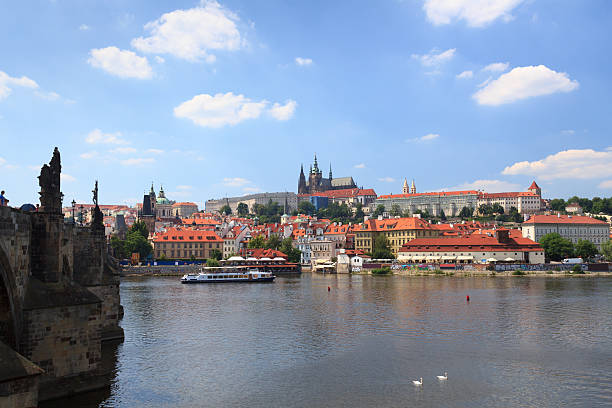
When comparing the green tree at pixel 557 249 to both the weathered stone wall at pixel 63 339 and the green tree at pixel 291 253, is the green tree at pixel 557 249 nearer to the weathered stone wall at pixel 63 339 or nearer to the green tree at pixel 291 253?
the green tree at pixel 291 253

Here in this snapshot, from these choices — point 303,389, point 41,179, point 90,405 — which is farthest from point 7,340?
point 303,389

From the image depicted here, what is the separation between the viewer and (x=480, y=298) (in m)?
60.3

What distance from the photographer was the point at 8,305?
18.5 metres

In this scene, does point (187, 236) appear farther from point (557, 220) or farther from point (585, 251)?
point (557, 220)

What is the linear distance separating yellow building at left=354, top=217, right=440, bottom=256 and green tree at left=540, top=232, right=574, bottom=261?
98.3 feet

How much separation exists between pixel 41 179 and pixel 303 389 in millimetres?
13640

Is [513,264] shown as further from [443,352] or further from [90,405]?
[90,405]

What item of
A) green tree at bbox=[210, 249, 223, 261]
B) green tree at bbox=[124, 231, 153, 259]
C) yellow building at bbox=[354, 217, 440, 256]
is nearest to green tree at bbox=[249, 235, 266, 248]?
green tree at bbox=[210, 249, 223, 261]

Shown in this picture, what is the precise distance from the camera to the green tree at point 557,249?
118125mm

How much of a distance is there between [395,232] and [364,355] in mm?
116221

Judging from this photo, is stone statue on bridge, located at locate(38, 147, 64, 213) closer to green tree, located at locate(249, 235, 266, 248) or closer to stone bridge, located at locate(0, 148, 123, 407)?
stone bridge, located at locate(0, 148, 123, 407)

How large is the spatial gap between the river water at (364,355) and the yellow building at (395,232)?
85076 millimetres

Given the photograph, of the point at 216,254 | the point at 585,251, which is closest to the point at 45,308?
the point at 216,254

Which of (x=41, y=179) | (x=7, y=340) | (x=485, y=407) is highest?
(x=41, y=179)
